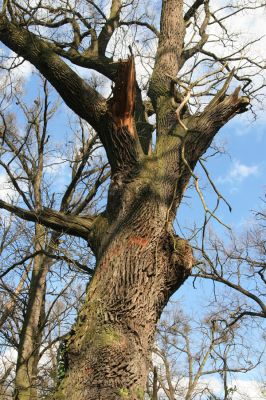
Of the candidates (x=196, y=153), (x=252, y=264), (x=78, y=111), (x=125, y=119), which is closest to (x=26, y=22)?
(x=78, y=111)

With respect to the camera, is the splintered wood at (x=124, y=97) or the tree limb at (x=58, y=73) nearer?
the splintered wood at (x=124, y=97)

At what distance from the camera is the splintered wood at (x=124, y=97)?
12.0 ft

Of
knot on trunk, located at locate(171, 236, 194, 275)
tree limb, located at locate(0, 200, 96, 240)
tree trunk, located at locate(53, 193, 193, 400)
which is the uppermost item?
tree limb, located at locate(0, 200, 96, 240)

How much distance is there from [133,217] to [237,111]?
1.42m

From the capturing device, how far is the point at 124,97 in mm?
3676

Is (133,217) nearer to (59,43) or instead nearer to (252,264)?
(59,43)

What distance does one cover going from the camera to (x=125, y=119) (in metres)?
3.73

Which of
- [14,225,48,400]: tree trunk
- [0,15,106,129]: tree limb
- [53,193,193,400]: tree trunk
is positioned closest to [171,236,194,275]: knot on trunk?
[53,193,193,400]: tree trunk

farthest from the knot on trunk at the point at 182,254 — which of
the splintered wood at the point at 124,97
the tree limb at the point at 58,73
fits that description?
the tree limb at the point at 58,73

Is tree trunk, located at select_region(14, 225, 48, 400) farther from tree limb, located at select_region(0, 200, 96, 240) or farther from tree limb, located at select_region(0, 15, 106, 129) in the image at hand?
tree limb, located at select_region(0, 15, 106, 129)

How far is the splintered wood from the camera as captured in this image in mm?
3652

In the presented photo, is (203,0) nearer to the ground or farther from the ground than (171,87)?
farther from the ground

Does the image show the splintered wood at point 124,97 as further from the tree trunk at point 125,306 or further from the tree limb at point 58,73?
the tree trunk at point 125,306

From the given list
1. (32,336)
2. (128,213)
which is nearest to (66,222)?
(128,213)
